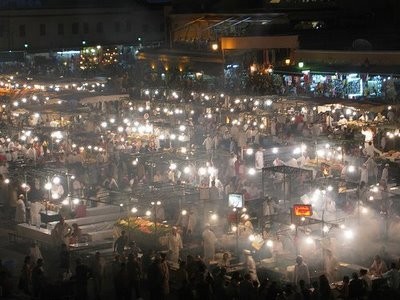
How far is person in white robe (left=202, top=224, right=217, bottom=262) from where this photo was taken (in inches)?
770

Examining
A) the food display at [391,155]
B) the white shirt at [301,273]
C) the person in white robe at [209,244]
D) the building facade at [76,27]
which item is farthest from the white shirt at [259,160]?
the building facade at [76,27]

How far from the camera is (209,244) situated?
773 inches

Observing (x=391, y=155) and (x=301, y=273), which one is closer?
(x=301, y=273)

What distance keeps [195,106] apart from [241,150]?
772 cm

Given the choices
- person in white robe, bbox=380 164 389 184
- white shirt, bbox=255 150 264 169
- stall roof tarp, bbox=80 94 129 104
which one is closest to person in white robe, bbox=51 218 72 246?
white shirt, bbox=255 150 264 169

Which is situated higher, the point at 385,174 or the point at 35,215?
the point at 385,174

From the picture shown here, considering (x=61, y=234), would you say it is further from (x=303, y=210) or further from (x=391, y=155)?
(x=391, y=155)

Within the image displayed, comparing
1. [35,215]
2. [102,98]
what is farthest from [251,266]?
[102,98]

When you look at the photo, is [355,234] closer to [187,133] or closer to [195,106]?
[187,133]

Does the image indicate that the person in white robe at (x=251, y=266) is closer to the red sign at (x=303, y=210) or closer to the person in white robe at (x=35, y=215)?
the red sign at (x=303, y=210)

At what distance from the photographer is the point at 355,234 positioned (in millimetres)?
20922

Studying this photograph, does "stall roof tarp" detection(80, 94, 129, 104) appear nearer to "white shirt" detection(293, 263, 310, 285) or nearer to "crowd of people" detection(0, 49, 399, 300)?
"crowd of people" detection(0, 49, 399, 300)

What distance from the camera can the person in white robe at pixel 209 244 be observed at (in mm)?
19547

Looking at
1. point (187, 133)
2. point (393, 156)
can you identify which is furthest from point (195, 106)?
point (393, 156)
